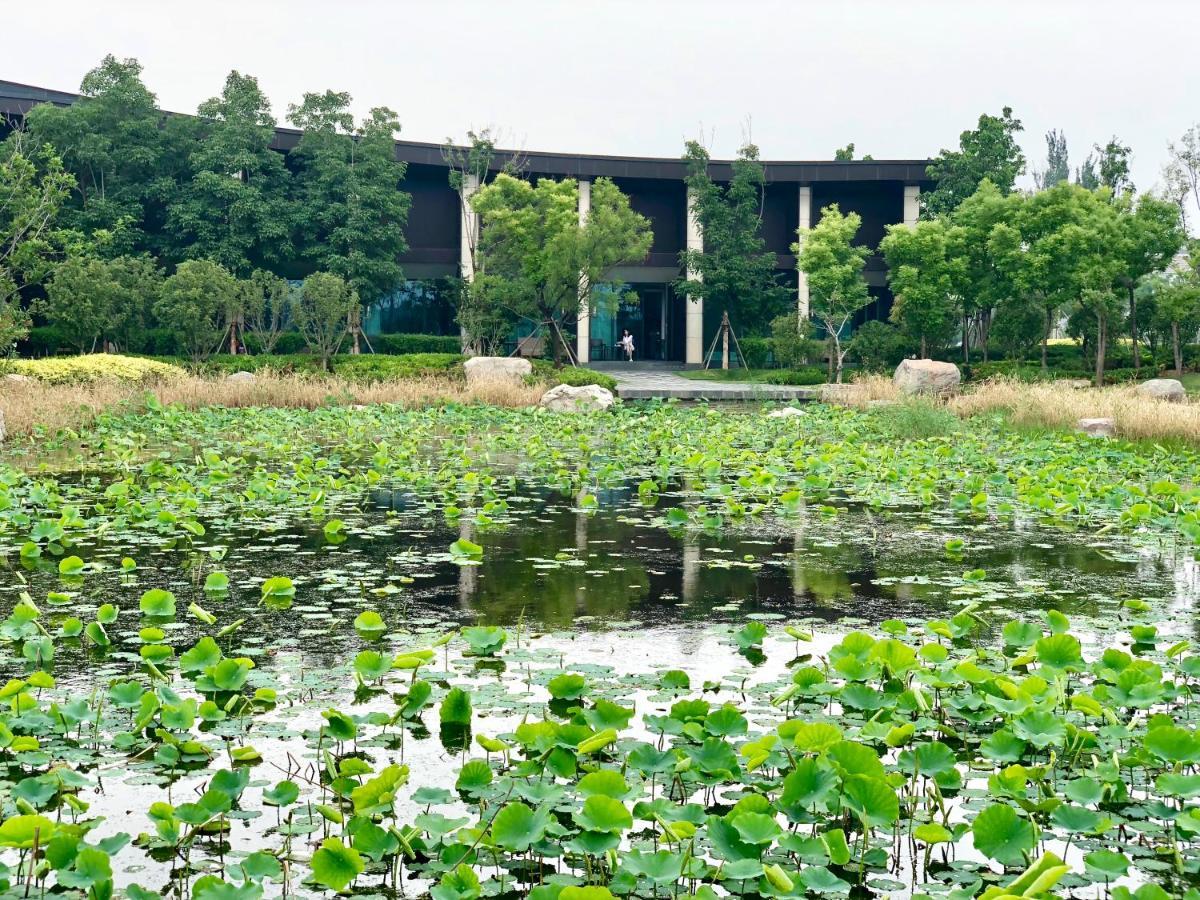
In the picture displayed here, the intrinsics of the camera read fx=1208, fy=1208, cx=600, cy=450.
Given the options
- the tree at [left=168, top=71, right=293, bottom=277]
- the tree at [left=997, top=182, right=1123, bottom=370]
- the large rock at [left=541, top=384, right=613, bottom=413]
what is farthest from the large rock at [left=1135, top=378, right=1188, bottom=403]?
the tree at [left=168, top=71, right=293, bottom=277]

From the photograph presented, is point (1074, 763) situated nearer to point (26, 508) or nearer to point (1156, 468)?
point (26, 508)

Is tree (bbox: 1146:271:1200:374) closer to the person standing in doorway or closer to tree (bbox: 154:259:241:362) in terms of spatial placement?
the person standing in doorway

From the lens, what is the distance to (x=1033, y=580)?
6.54 meters

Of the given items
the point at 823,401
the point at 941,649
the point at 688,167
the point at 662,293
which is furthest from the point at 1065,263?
the point at 941,649

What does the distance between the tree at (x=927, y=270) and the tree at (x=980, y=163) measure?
2957 mm

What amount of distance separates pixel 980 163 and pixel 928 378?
11995 millimetres

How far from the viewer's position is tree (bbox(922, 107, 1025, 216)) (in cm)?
3350

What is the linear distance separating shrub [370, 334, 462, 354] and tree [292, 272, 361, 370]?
457 centimetres

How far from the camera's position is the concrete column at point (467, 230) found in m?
34.8

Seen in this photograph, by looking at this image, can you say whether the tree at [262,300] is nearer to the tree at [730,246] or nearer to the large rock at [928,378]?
the tree at [730,246]

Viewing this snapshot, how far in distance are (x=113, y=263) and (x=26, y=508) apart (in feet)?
65.0

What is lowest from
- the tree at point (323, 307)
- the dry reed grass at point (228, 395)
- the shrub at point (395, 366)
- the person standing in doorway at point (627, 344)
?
the dry reed grass at point (228, 395)

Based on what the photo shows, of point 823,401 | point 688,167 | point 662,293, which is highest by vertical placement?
point 688,167

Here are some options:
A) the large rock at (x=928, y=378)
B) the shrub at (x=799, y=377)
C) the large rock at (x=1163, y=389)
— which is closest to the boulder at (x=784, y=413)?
the large rock at (x=928, y=378)
